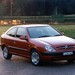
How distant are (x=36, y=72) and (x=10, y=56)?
439 centimetres

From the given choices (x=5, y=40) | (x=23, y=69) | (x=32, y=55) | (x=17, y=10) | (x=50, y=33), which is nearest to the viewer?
(x=23, y=69)

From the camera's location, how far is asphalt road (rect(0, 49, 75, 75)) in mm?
11453

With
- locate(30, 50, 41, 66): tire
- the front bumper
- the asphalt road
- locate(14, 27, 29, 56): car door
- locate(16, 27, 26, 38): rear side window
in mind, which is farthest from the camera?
locate(16, 27, 26, 38): rear side window

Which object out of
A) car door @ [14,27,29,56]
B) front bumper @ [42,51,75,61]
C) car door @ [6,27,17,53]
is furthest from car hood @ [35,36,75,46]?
car door @ [6,27,17,53]

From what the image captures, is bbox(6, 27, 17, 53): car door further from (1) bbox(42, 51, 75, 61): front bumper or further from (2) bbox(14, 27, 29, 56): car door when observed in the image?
(1) bbox(42, 51, 75, 61): front bumper

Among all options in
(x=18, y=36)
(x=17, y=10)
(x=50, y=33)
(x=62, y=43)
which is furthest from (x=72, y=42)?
(x=17, y=10)

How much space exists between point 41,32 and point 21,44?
3.02ft

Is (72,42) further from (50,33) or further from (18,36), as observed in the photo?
(18,36)

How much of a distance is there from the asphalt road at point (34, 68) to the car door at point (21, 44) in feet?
1.45

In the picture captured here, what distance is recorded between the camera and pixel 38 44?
12977mm

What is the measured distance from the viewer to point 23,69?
487 inches

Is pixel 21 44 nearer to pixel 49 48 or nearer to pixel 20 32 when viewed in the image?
pixel 20 32

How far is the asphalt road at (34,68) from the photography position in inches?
451

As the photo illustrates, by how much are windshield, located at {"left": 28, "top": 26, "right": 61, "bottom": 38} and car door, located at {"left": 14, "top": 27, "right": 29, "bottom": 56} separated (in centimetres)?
33
